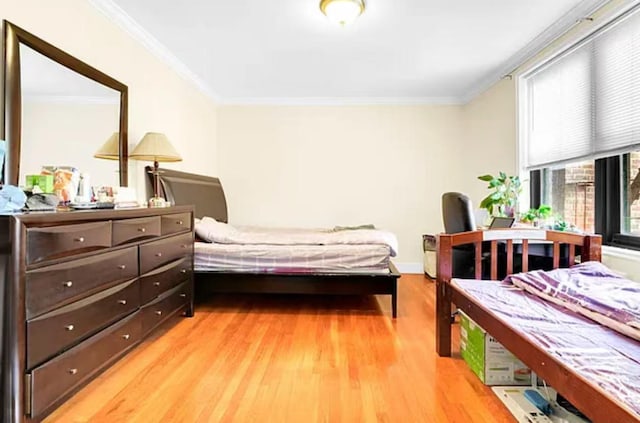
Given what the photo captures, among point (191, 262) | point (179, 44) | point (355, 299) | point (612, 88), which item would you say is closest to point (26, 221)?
point (191, 262)

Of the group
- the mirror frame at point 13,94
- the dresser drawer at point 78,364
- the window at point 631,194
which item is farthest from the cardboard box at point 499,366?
the mirror frame at point 13,94

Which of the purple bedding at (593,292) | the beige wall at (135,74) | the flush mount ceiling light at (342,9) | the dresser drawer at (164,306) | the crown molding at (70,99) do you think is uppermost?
the flush mount ceiling light at (342,9)

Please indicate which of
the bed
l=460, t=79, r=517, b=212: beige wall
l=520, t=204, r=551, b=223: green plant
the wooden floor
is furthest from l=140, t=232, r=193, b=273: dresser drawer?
l=460, t=79, r=517, b=212: beige wall

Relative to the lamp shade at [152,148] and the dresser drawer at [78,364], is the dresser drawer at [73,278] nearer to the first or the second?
the dresser drawer at [78,364]

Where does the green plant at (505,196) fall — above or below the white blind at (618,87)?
below

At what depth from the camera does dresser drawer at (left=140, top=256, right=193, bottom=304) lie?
7.32 feet

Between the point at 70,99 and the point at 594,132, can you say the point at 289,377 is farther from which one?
the point at 594,132

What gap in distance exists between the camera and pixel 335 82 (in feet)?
14.1

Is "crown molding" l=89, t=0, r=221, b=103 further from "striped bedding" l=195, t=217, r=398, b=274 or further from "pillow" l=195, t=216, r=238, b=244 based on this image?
"striped bedding" l=195, t=217, r=398, b=274

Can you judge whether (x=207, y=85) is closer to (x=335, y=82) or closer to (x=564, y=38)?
(x=335, y=82)

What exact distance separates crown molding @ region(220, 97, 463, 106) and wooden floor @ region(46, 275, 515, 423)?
307 cm

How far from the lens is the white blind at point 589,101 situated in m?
2.36

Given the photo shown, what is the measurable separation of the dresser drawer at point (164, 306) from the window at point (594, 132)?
3.24 meters

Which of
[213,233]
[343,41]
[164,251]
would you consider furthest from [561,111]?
[164,251]
